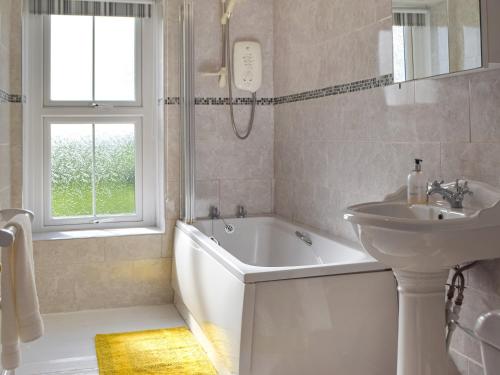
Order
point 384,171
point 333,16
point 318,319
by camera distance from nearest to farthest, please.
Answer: point 318,319 < point 384,171 < point 333,16

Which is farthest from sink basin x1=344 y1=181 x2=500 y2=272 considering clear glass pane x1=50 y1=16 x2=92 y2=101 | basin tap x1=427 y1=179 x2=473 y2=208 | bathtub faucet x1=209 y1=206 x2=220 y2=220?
clear glass pane x1=50 y1=16 x2=92 y2=101

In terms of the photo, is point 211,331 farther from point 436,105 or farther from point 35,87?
point 35,87

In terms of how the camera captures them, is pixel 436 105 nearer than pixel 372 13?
Yes

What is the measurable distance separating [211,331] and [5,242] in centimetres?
124

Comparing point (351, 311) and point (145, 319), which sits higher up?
point (351, 311)

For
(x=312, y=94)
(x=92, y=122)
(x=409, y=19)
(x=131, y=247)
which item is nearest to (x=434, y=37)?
(x=409, y=19)

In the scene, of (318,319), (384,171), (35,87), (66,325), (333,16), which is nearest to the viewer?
(318,319)

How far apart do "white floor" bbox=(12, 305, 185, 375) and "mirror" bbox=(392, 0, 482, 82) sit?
2.15m

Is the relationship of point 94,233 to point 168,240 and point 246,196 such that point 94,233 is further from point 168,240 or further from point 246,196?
point 246,196

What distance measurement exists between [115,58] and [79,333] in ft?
6.50

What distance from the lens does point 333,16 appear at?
130 inches

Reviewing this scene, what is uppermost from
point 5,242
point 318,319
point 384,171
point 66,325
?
point 384,171

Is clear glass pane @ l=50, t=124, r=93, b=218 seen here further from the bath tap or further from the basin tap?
→ the basin tap

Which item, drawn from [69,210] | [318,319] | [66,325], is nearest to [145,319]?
[66,325]
